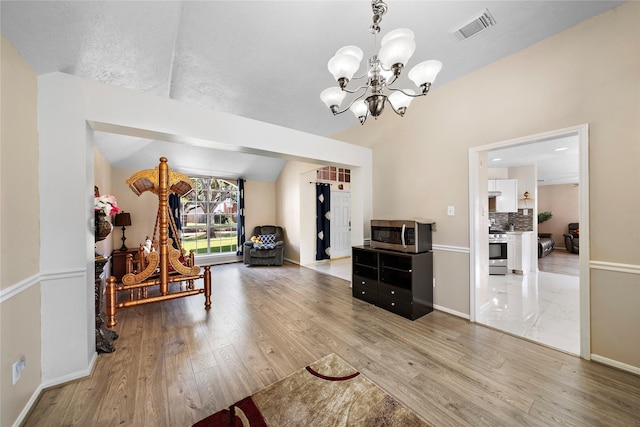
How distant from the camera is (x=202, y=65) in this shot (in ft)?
9.60

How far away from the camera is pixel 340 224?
23.0 ft

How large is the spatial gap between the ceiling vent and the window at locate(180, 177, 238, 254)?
6.02 metres

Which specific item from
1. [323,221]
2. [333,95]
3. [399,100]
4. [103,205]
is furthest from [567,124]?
[323,221]

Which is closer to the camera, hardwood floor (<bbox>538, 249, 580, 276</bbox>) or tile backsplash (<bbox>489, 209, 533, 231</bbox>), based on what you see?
hardwood floor (<bbox>538, 249, 580, 276</bbox>)

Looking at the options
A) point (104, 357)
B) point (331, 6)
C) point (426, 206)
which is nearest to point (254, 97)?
point (331, 6)

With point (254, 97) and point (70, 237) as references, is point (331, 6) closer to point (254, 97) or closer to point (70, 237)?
point (254, 97)

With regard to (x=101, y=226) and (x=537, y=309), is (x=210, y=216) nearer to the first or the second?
(x=101, y=226)

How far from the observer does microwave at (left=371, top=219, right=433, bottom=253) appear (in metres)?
3.02

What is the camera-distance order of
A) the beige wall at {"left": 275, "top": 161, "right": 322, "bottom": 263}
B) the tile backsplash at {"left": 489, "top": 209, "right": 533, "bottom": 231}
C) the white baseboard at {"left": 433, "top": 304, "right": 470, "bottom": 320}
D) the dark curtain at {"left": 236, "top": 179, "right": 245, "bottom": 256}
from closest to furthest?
the white baseboard at {"left": 433, "top": 304, "right": 470, "bottom": 320}, the tile backsplash at {"left": 489, "top": 209, "right": 533, "bottom": 231}, the beige wall at {"left": 275, "top": 161, "right": 322, "bottom": 263}, the dark curtain at {"left": 236, "top": 179, "right": 245, "bottom": 256}

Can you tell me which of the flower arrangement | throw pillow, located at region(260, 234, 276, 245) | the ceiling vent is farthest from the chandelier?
throw pillow, located at region(260, 234, 276, 245)

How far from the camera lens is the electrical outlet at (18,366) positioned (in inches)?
58.0

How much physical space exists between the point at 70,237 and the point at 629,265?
4477mm

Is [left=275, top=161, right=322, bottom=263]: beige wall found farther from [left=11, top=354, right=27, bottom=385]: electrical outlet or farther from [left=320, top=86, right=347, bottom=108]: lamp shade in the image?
[left=11, top=354, right=27, bottom=385]: electrical outlet

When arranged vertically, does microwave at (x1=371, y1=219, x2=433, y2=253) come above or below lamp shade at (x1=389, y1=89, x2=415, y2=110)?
below
